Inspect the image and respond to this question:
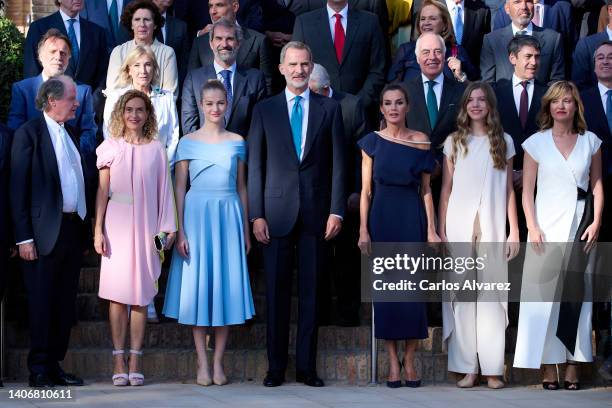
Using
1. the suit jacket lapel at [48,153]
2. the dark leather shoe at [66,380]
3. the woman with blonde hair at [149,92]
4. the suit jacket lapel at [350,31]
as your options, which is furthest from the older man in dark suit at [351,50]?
the dark leather shoe at [66,380]

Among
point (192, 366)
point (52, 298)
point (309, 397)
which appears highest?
point (52, 298)

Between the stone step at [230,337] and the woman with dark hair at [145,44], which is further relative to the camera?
the woman with dark hair at [145,44]

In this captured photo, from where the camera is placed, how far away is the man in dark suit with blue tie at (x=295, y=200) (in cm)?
1000

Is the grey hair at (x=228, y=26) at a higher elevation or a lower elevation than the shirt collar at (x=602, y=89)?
higher

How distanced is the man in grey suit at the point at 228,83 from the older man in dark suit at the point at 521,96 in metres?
1.97

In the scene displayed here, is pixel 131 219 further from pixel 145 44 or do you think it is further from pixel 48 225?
pixel 145 44

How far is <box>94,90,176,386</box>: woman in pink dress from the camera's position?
387 inches

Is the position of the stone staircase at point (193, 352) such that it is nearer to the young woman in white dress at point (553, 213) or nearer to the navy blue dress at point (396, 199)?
the young woman in white dress at point (553, 213)

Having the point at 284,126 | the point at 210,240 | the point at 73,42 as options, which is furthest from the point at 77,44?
the point at 210,240

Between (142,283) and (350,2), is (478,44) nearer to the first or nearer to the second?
(350,2)

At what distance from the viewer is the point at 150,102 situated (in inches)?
396

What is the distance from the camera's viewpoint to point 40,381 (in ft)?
31.5

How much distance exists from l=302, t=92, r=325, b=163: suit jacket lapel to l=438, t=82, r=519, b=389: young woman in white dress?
99 cm
